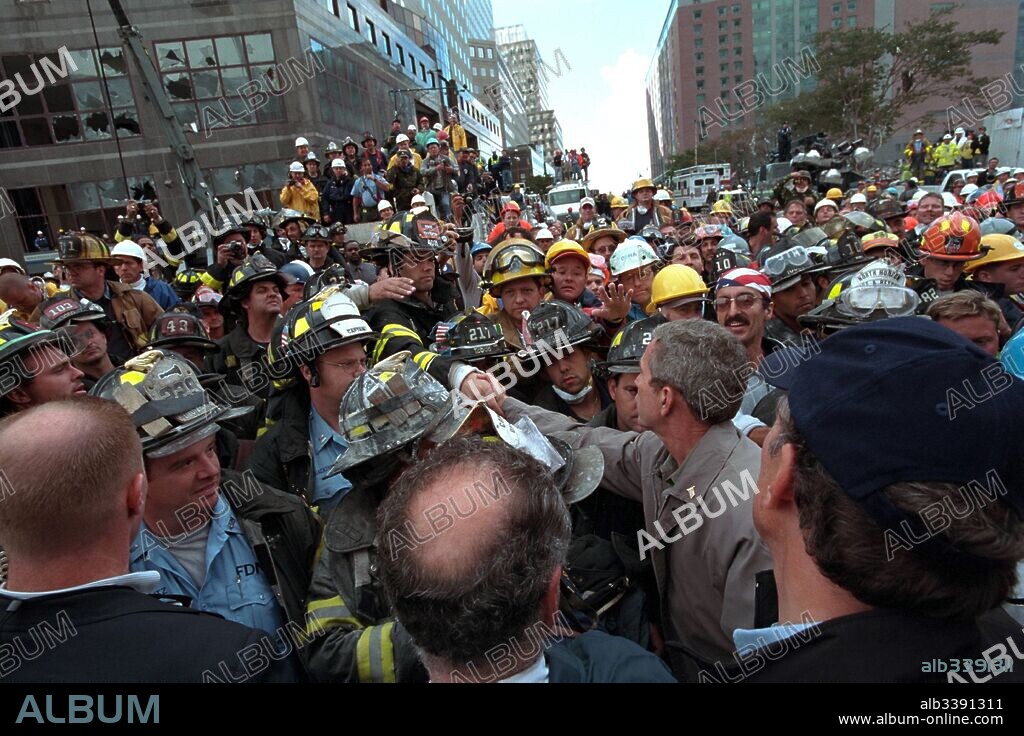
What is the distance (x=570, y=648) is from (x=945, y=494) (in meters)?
0.86

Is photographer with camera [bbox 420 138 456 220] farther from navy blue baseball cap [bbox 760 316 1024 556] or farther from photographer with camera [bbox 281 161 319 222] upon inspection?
navy blue baseball cap [bbox 760 316 1024 556]

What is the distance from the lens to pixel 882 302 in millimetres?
3363

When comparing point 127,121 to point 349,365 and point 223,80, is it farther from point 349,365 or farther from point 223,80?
A: point 349,365

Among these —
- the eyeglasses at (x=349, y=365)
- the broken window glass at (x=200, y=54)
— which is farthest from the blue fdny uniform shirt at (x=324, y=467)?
the broken window glass at (x=200, y=54)

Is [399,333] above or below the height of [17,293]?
below

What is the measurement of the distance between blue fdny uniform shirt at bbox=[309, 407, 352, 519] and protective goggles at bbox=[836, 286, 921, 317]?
3.00 metres

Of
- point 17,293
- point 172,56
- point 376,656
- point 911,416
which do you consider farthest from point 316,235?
point 172,56

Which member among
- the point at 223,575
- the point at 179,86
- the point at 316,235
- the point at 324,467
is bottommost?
the point at 223,575

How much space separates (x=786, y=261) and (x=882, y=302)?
4.22 ft

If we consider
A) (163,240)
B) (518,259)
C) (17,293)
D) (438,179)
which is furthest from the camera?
(438,179)

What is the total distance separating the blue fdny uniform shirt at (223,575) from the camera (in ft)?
6.73

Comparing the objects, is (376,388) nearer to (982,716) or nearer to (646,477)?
(646,477)

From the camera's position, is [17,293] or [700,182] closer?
[17,293]

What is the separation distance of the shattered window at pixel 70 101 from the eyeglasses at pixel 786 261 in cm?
2399
